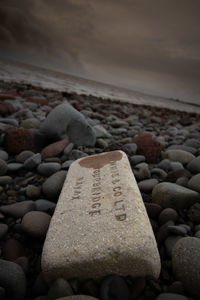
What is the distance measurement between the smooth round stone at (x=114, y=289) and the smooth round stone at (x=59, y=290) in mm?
149

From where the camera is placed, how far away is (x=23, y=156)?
2.22 metres

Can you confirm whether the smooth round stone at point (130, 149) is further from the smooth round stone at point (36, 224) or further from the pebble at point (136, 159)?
the smooth round stone at point (36, 224)

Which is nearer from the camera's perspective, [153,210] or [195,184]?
[153,210]

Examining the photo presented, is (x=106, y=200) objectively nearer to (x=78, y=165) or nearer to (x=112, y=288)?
(x=112, y=288)

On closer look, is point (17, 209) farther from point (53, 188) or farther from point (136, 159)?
point (136, 159)

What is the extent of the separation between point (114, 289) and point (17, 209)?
3.00 feet

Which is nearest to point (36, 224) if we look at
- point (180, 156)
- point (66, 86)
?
point (180, 156)

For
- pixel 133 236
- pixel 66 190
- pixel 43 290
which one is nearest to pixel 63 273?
pixel 43 290

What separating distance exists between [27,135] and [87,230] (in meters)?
1.78

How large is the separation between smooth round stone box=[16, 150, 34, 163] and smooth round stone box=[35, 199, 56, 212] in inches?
32.2

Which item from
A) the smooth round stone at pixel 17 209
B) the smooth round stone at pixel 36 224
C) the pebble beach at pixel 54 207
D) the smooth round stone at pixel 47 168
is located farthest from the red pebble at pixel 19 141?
the smooth round stone at pixel 36 224

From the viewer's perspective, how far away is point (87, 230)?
3.39 feet

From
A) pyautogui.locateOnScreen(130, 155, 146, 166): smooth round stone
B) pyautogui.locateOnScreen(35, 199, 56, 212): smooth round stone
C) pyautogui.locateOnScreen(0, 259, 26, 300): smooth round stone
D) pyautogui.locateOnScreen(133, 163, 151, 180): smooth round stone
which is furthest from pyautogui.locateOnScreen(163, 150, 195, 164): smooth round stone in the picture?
pyautogui.locateOnScreen(0, 259, 26, 300): smooth round stone

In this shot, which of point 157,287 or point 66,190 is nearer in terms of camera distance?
point 157,287
